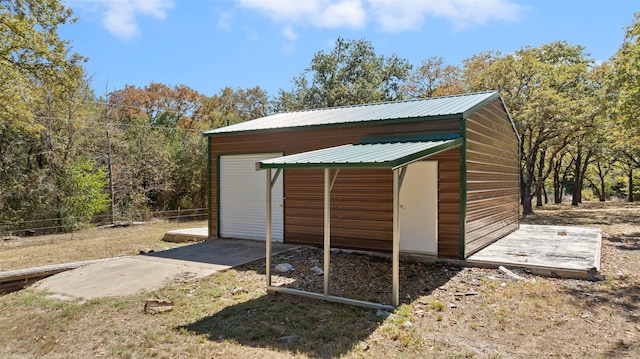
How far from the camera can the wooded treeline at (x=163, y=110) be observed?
1025 cm

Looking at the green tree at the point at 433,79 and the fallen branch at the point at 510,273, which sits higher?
the green tree at the point at 433,79

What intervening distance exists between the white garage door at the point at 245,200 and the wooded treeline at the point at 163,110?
5.57 m

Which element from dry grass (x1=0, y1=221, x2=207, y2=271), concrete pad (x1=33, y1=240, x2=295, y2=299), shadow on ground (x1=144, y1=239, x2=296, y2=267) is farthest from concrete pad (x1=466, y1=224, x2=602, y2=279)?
dry grass (x1=0, y1=221, x2=207, y2=271)

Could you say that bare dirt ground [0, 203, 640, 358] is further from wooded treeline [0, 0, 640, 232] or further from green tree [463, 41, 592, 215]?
green tree [463, 41, 592, 215]

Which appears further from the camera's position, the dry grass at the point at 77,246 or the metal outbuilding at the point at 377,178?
the dry grass at the point at 77,246

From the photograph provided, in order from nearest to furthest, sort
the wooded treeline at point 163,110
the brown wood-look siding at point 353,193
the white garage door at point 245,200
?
the brown wood-look siding at point 353,193
the white garage door at point 245,200
the wooded treeline at point 163,110

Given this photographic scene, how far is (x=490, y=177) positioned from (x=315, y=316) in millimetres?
5352

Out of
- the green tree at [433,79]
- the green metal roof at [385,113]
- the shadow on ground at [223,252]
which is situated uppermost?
the green tree at [433,79]

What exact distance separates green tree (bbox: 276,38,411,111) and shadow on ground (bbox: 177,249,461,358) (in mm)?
18200

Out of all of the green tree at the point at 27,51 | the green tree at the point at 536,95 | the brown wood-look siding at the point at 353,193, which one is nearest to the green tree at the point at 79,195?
the green tree at the point at 27,51

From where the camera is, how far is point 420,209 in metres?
6.82

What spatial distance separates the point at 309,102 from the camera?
78.8 feet

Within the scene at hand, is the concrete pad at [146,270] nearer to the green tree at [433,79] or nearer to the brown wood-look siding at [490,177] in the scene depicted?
the brown wood-look siding at [490,177]

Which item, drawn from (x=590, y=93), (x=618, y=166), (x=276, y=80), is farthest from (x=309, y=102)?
(x=618, y=166)
